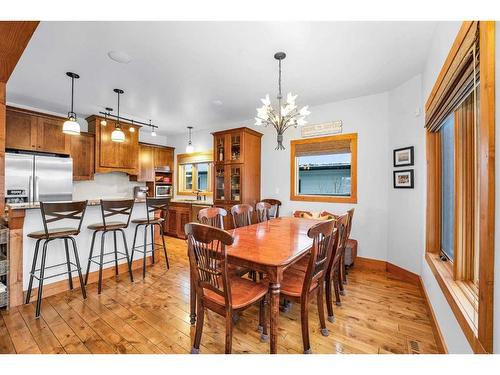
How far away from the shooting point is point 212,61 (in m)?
2.56

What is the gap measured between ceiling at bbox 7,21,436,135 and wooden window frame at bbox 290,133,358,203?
64 cm

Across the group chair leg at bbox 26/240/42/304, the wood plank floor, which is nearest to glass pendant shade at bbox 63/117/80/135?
chair leg at bbox 26/240/42/304

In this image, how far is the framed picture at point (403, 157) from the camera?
2.94m

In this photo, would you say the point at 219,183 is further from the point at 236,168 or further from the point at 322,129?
the point at 322,129

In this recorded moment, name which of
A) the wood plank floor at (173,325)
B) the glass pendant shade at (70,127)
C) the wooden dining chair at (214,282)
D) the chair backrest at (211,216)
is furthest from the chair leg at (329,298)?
the glass pendant shade at (70,127)

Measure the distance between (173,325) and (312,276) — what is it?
4.35 feet

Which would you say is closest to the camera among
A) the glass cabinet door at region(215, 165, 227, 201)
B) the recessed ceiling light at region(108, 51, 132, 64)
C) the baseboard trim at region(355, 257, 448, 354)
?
the baseboard trim at region(355, 257, 448, 354)

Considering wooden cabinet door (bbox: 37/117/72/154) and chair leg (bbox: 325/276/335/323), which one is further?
wooden cabinet door (bbox: 37/117/72/154)

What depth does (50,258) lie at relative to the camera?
A: 2.47m

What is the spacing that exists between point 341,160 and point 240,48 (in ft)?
8.03

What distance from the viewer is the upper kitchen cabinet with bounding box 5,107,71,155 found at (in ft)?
11.6

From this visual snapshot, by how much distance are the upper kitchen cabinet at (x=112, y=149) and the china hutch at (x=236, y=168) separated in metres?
1.93

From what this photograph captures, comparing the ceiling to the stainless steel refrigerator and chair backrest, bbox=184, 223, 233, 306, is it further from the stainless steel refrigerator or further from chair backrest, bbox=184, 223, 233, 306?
chair backrest, bbox=184, 223, 233, 306
